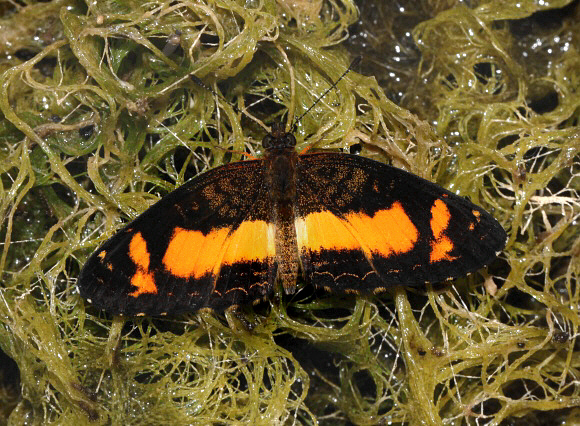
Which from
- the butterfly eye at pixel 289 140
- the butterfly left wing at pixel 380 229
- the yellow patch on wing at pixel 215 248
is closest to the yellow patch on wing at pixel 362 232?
the butterfly left wing at pixel 380 229

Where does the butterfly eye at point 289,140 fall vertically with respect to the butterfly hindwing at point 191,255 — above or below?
above

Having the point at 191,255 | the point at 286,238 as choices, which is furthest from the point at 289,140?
the point at 191,255

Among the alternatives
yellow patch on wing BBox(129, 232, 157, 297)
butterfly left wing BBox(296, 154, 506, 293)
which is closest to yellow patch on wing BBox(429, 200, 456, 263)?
butterfly left wing BBox(296, 154, 506, 293)

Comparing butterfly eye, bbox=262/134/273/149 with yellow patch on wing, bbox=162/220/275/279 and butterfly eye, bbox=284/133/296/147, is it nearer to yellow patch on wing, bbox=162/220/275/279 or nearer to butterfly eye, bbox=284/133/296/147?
butterfly eye, bbox=284/133/296/147

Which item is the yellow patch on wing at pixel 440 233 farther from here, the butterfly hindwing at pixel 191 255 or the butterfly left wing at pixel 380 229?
the butterfly hindwing at pixel 191 255

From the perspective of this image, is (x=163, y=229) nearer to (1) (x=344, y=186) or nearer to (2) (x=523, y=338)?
(1) (x=344, y=186)
